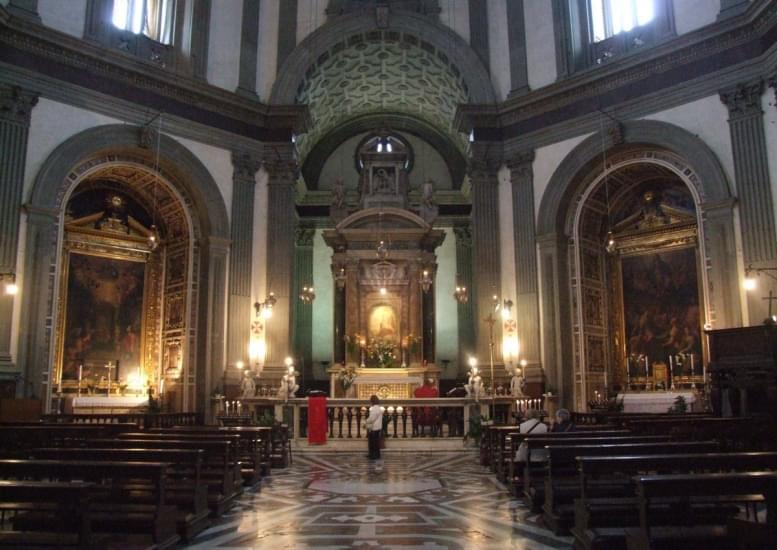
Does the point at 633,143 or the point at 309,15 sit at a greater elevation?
the point at 309,15

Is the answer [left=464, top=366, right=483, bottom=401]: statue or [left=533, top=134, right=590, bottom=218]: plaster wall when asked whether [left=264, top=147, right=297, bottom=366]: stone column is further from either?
[left=533, top=134, right=590, bottom=218]: plaster wall

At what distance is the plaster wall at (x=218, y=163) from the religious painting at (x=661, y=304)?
11.3 metres

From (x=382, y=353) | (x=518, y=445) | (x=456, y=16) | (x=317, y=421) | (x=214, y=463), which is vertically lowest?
(x=214, y=463)

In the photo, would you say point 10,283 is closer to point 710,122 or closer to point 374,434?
point 374,434

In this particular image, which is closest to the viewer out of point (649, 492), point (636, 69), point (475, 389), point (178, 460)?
point (649, 492)

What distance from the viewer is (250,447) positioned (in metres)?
10.2

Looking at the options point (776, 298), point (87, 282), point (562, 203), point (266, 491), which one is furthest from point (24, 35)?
point (776, 298)

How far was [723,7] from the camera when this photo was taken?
15.8 meters

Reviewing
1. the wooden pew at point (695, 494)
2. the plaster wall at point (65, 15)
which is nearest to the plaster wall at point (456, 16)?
the plaster wall at point (65, 15)

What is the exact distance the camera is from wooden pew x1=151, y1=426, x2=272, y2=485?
9.46 metres

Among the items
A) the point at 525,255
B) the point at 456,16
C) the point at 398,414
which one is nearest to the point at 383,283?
the point at 525,255

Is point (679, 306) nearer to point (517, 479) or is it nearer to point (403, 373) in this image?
point (403, 373)

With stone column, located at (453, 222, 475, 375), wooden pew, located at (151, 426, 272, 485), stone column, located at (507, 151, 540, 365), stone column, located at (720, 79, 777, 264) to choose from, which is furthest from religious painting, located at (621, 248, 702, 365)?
wooden pew, located at (151, 426, 272, 485)

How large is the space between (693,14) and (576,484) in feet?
45.4
